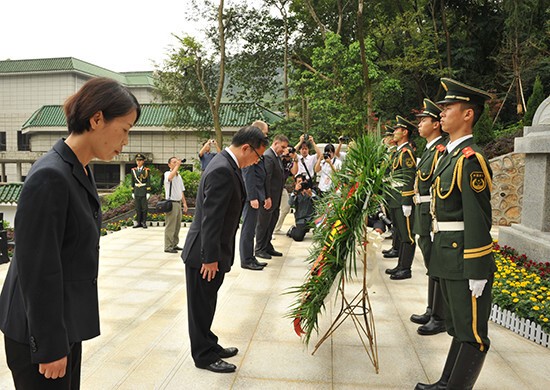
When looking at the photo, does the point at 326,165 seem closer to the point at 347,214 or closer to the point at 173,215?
the point at 173,215

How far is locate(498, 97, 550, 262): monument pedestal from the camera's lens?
4.96m

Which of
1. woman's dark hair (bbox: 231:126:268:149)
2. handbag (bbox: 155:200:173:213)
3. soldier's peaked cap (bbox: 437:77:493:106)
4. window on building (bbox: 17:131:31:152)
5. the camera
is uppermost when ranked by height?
window on building (bbox: 17:131:31:152)

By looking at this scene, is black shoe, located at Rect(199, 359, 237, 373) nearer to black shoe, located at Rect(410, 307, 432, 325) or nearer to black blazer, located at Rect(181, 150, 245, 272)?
black blazer, located at Rect(181, 150, 245, 272)

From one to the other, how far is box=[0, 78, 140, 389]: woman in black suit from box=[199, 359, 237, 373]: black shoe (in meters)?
1.39

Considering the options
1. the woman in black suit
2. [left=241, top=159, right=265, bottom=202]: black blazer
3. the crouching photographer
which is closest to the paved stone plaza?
[left=241, top=159, right=265, bottom=202]: black blazer

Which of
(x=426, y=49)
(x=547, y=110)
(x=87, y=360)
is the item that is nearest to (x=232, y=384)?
(x=87, y=360)

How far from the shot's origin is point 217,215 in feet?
9.18

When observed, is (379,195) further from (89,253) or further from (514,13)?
(514,13)

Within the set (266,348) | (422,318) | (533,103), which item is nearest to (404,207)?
(422,318)

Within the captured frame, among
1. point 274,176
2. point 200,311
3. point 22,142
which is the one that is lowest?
point 200,311

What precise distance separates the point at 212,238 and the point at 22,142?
30597 mm

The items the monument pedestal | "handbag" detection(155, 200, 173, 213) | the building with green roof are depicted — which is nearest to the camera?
the monument pedestal

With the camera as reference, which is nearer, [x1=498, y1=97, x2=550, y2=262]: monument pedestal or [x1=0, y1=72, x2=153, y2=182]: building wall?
[x1=498, y1=97, x2=550, y2=262]: monument pedestal

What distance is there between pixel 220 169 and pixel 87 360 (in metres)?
1.75
